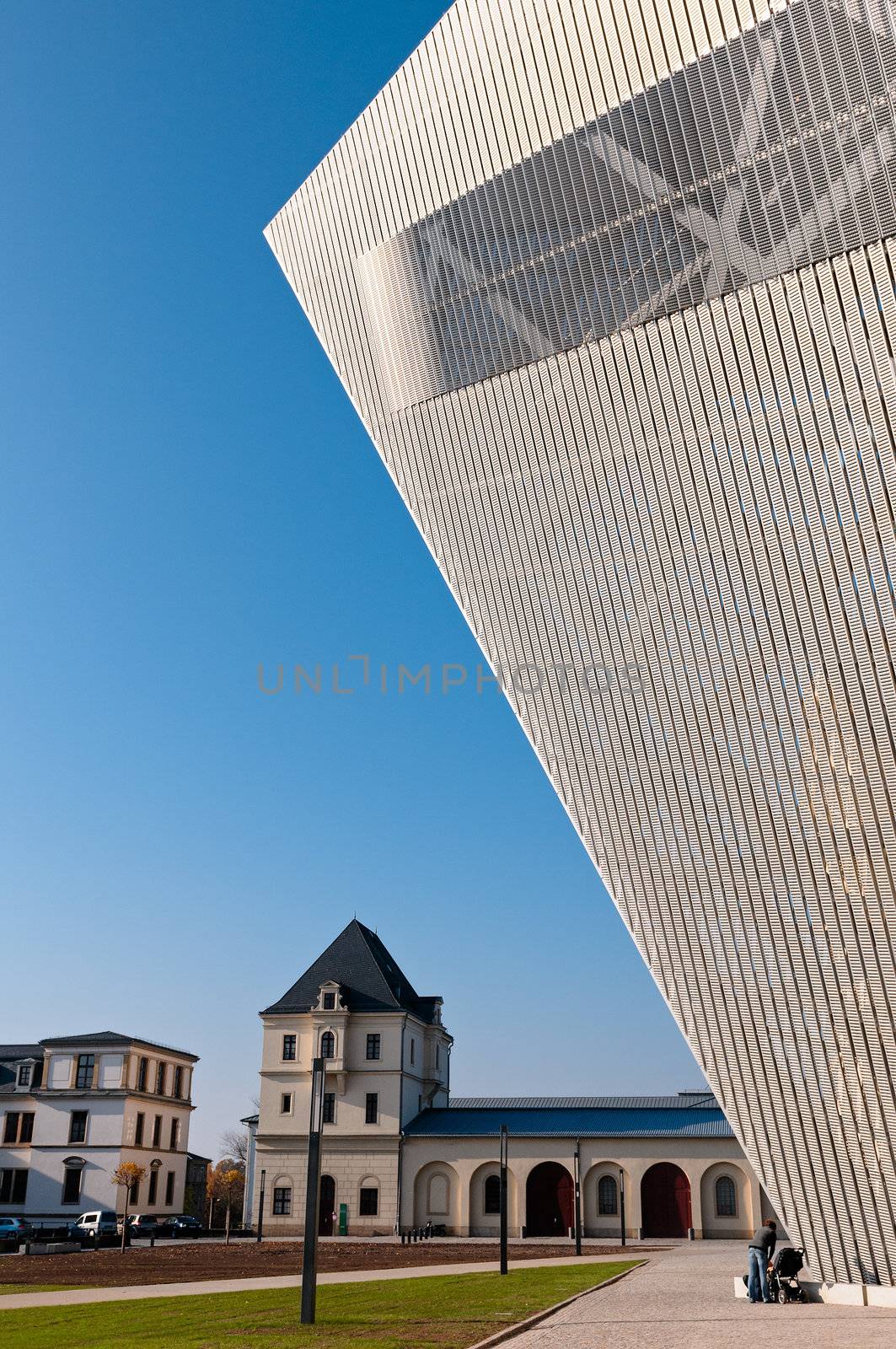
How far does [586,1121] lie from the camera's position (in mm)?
45438

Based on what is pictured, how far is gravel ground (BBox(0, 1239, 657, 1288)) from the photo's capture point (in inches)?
840

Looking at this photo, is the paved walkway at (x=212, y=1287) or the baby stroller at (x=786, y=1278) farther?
the paved walkway at (x=212, y=1287)

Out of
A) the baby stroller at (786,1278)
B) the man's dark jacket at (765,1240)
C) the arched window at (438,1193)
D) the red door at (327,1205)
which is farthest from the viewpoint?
the red door at (327,1205)

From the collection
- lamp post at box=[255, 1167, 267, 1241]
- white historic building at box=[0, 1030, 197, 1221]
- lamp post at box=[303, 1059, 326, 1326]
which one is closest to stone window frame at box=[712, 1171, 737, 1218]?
lamp post at box=[255, 1167, 267, 1241]

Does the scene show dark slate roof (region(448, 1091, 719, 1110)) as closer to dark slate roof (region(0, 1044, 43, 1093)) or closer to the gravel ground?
the gravel ground

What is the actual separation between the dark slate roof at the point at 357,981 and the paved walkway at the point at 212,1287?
23.6m

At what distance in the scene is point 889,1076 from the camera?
16422 millimetres

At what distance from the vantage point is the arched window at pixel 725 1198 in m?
41.2

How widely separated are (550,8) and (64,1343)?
63.2 feet

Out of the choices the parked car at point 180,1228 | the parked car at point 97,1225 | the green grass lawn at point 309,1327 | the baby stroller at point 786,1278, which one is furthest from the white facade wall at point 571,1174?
the baby stroller at point 786,1278

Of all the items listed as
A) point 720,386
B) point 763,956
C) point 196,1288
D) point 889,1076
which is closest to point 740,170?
point 720,386

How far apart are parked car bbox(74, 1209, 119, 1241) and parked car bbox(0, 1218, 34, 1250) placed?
1.59 metres

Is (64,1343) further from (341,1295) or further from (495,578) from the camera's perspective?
(495,578)

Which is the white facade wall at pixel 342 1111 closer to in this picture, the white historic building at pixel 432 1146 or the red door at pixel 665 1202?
the white historic building at pixel 432 1146
